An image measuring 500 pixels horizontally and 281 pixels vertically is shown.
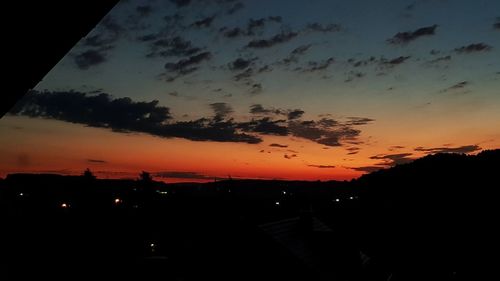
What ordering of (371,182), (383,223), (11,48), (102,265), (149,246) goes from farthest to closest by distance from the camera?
1. (371,182)
2. (383,223)
3. (149,246)
4. (102,265)
5. (11,48)

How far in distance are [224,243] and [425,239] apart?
38273mm

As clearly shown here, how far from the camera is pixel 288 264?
771 inches

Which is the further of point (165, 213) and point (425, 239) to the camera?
point (425, 239)

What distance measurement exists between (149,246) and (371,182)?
6266 cm

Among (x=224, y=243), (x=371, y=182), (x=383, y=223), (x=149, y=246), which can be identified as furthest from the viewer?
(x=371, y=182)

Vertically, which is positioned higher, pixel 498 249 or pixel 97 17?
pixel 97 17

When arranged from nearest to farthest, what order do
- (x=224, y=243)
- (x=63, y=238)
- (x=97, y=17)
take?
(x=97, y=17), (x=224, y=243), (x=63, y=238)

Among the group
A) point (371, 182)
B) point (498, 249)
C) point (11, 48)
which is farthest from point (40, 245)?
point (371, 182)

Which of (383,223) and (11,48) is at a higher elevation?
(11,48)

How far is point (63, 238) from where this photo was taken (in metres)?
20.9

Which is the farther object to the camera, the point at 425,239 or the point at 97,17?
the point at 425,239

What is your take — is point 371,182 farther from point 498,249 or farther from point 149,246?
point 149,246

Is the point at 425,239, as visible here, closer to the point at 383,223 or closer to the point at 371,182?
the point at 383,223

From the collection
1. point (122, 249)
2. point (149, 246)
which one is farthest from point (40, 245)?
point (149, 246)
